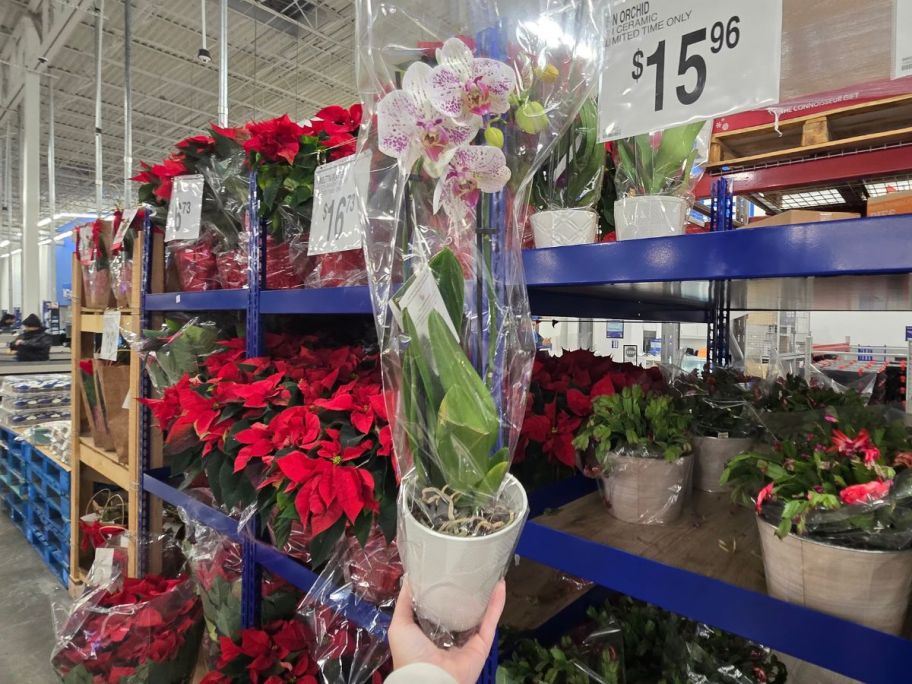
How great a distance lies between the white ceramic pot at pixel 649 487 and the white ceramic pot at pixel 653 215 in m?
0.34

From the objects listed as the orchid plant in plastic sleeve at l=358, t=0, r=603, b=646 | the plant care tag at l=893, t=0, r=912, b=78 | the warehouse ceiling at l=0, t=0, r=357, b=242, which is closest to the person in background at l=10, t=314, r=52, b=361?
the warehouse ceiling at l=0, t=0, r=357, b=242

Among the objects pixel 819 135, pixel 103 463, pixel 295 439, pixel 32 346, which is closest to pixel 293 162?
pixel 295 439

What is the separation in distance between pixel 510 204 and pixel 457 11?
0.78 feet

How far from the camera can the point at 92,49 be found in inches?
243

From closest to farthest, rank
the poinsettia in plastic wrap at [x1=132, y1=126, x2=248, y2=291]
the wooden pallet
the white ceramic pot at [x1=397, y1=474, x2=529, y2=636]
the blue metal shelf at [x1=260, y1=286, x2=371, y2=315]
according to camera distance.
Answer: the white ceramic pot at [x1=397, y1=474, x2=529, y2=636], the blue metal shelf at [x1=260, y1=286, x2=371, y2=315], the poinsettia in plastic wrap at [x1=132, y1=126, x2=248, y2=291], the wooden pallet

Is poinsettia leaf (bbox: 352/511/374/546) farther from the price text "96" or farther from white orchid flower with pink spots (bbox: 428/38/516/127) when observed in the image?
the price text "96"

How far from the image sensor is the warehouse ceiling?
5203mm

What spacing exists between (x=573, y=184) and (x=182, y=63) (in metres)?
7.65

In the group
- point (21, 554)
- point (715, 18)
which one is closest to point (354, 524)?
point (715, 18)

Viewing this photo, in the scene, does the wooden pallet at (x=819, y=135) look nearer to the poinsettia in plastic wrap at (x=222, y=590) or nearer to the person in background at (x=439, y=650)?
the person in background at (x=439, y=650)

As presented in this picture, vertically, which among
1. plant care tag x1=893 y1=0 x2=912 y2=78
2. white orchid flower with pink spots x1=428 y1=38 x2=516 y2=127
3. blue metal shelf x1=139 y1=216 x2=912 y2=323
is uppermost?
plant care tag x1=893 y1=0 x2=912 y2=78

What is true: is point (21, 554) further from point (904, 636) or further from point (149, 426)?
point (904, 636)

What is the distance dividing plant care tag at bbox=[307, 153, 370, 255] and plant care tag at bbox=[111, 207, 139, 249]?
986 millimetres

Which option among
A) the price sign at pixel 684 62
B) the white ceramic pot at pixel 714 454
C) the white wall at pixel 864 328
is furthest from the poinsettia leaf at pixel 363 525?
the white wall at pixel 864 328
